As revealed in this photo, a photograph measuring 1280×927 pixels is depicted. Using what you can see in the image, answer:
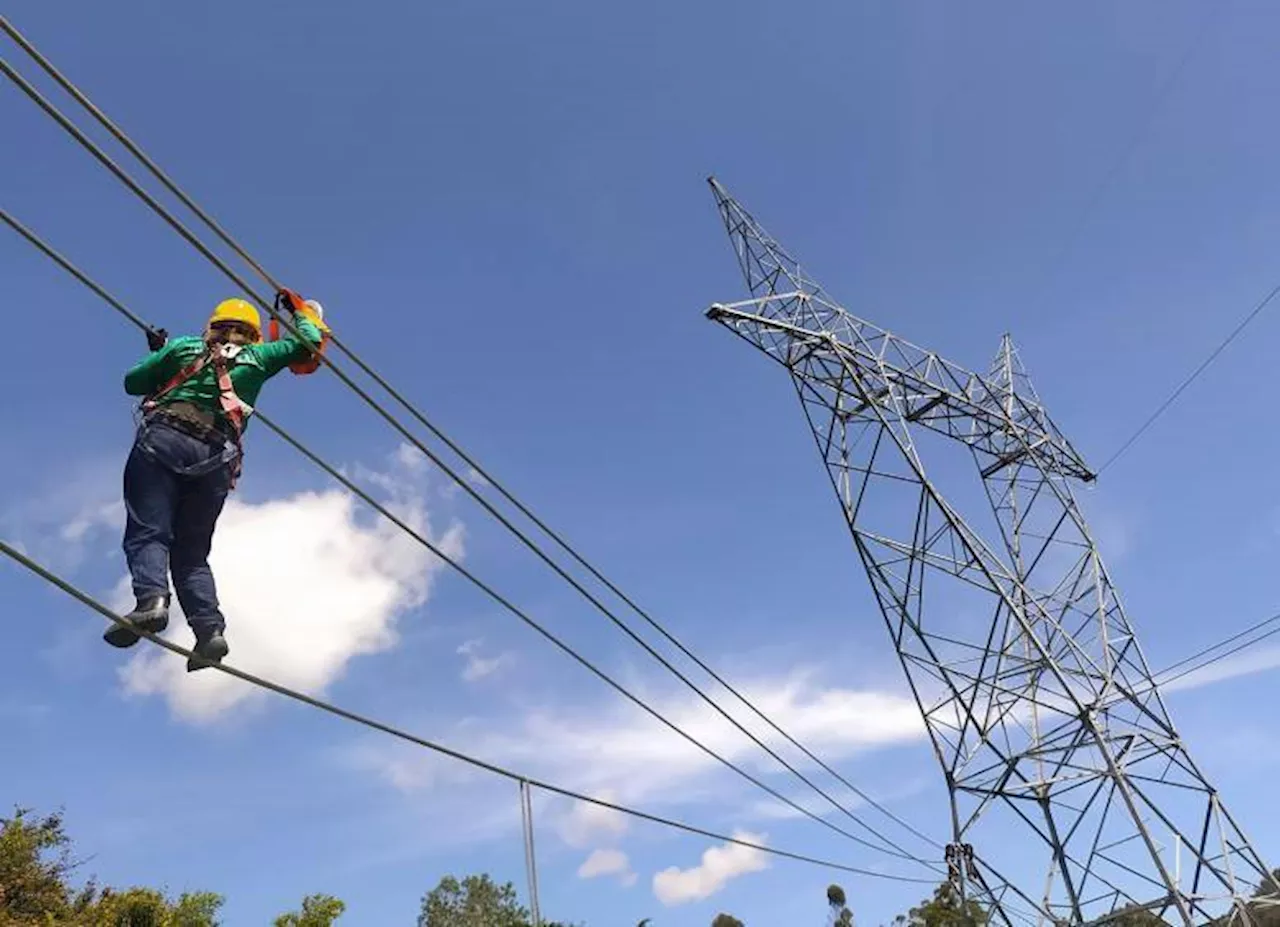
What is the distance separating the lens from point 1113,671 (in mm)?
14578

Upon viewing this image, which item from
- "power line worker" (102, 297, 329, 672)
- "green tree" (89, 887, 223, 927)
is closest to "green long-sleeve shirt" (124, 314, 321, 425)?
Answer: "power line worker" (102, 297, 329, 672)

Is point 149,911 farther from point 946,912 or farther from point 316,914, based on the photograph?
point 946,912

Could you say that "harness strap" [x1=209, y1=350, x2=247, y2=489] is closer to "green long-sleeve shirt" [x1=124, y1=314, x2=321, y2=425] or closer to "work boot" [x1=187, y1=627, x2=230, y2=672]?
"green long-sleeve shirt" [x1=124, y1=314, x2=321, y2=425]

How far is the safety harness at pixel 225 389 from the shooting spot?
4043 millimetres

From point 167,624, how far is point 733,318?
1287 cm

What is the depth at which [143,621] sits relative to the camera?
349 cm

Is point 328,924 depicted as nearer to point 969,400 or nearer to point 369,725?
point 969,400

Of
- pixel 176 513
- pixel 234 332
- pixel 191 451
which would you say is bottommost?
pixel 176 513

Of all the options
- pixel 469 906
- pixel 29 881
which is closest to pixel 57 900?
pixel 29 881

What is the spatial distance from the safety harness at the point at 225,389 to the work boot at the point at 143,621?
765mm

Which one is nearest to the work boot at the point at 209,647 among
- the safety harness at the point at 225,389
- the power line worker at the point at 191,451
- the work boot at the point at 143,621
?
the power line worker at the point at 191,451

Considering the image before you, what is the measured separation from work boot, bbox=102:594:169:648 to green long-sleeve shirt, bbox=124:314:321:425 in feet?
3.02

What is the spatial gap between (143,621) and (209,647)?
0.34 meters

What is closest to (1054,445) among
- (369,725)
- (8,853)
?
(369,725)
